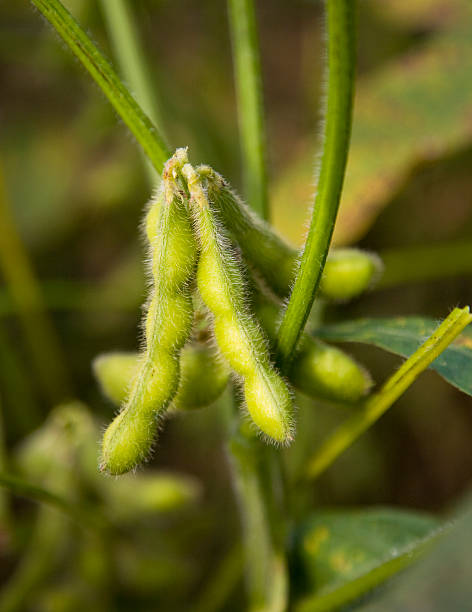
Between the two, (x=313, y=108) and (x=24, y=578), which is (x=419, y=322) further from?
(x=313, y=108)

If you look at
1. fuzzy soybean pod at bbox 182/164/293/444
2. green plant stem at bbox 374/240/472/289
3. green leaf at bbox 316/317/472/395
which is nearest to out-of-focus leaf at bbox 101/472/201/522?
green leaf at bbox 316/317/472/395

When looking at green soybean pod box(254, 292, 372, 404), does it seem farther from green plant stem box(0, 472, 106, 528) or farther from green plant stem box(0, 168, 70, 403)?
green plant stem box(0, 168, 70, 403)

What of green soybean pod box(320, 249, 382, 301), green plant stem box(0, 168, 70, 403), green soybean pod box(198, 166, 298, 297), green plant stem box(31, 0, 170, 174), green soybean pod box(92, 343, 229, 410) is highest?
green plant stem box(0, 168, 70, 403)

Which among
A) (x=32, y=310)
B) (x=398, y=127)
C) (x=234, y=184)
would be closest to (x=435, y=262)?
(x=398, y=127)

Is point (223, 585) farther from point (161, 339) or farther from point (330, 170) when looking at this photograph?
point (330, 170)

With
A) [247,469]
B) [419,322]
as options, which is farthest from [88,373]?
[419,322]

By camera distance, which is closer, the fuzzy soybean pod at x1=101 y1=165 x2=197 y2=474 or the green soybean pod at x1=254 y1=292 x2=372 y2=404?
the fuzzy soybean pod at x1=101 y1=165 x2=197 y2=474
